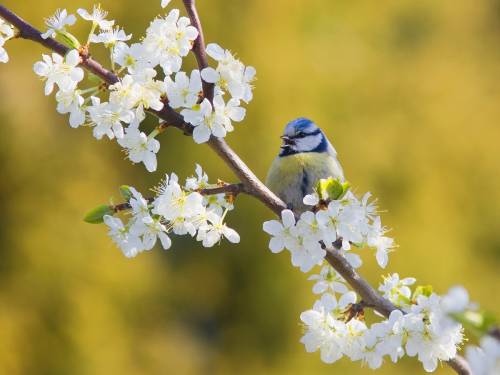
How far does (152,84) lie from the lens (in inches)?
48.0

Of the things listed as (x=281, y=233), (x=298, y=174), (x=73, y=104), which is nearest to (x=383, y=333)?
(x=281, y=233)

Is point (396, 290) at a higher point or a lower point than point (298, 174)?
lower

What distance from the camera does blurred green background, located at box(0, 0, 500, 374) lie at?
4320 mm

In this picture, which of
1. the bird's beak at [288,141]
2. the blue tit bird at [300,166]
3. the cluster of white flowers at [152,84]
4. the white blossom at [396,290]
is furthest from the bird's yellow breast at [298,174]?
the cluster of white flowers at [152,84]

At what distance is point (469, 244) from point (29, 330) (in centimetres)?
256

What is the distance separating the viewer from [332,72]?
5.33 m

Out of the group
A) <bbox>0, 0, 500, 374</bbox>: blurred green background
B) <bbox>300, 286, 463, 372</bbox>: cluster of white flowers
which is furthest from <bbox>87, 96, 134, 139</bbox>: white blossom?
<bbox>0, 0, 500, 374</bbox>: blurred green background

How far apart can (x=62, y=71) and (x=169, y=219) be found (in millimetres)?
259

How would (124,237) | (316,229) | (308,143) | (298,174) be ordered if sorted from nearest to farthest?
(316,229), (124,237), (298,174), (308,143)

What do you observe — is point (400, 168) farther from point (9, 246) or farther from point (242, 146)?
point (9, 246)

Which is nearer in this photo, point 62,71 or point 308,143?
point 62,71

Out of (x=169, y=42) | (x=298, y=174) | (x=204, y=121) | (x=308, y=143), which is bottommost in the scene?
(x=204, y=121)

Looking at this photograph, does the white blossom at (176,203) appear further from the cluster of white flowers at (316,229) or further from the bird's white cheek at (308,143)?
the bird's white cheek at (308,143)

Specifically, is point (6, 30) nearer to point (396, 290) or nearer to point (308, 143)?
point (396, 290)
